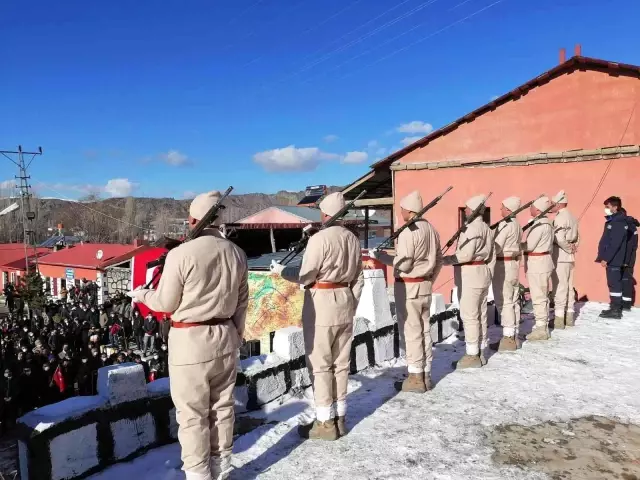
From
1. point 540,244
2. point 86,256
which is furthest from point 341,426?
point 86,256

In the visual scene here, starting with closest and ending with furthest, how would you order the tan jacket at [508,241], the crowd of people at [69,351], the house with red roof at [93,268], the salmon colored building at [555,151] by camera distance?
the tan jacket at [508,241] < the crowd of people at [69,351] < the salmon colored building at [555,151] < the house with red roof at [93,268]

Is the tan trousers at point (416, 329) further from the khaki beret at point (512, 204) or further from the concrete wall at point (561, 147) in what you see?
the concrete wall at point (561, 147)

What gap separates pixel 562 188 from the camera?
414 inches

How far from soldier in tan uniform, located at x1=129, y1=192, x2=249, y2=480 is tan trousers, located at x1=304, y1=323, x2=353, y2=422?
0.83 meters

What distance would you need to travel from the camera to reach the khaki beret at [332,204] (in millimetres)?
3861

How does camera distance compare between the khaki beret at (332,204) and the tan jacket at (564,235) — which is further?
the tan jacket at (564,235)

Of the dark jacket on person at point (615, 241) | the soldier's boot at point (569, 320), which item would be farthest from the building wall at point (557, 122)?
the soldier's boot at point (569, 320)

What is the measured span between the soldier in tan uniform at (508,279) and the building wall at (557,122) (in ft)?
17.7

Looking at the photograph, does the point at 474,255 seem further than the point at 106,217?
No

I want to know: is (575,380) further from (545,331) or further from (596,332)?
(596,332)

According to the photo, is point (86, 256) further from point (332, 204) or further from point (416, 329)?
point (332, 204)

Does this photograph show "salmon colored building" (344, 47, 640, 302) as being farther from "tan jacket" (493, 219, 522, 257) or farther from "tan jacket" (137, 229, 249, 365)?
"tan jacket" (137, 229, 249, 365)

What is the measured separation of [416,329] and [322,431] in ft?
4.76

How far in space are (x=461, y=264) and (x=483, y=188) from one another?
708 centimetres
